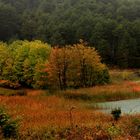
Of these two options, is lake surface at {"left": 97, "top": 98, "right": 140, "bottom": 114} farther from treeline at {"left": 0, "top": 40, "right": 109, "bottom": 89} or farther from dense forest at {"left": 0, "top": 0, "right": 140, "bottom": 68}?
dense forest at {"left": 0, "top": 0, "right": 140, "bottom": 68}

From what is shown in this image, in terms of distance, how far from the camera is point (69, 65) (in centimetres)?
6047

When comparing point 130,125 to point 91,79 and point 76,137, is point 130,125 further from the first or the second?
point 91,79

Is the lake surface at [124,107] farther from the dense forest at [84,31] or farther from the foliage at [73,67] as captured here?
the dense forest at [84,31]

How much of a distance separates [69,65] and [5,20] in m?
60.6

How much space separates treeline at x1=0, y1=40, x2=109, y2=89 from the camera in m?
60.2

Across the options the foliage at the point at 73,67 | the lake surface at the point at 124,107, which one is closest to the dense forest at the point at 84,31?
the foliage at the point at 73,67

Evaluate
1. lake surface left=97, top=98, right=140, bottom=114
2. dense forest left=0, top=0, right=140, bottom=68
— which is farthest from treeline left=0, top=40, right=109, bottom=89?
dense forest left=0, top=0, right=140, bottom=68

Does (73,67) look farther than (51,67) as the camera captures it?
Yes

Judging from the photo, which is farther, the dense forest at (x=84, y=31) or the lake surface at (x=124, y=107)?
the dense forest at (x=84, y=31)

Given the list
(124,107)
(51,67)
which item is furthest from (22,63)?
(124,107)

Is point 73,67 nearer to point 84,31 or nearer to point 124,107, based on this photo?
point 124,107

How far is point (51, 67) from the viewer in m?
59.3

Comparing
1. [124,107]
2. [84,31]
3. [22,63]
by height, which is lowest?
[124,107]

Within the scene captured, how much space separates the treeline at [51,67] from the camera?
6023 cm
